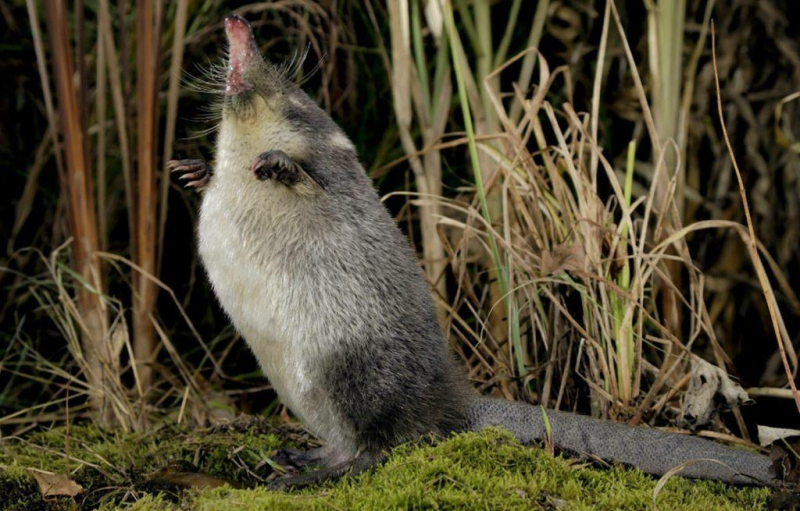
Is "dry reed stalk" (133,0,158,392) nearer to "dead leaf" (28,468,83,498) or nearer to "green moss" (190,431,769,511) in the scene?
"dead leaf" (28,468,83,498)

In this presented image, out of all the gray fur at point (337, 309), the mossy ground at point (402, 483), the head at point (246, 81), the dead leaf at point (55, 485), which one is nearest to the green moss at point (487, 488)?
the mossy ground at point (402, 483)

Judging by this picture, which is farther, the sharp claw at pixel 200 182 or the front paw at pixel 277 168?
the sharp claw at pixel 200 182

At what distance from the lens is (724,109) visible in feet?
16.1

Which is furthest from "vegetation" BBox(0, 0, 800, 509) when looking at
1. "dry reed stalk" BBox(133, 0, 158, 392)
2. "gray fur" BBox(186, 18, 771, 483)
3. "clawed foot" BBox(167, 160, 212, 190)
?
"clawed foot" BBox(167, 160, 212, 190)

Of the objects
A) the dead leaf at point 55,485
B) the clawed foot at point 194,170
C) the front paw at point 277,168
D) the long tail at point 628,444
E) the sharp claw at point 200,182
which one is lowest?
the dead leaf at point 55,485

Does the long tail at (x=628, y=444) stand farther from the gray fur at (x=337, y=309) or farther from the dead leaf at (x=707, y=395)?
the dead leaf at (x=707, y=395)

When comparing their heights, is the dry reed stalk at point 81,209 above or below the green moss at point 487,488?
above

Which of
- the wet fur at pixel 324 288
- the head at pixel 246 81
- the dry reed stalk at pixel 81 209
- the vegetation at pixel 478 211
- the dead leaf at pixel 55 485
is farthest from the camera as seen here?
the dry reed stalk at pixel 81 209

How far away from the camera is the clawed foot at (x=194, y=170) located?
9.75 ft

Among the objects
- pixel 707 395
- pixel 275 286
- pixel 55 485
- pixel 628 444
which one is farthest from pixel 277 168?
pixel 707 395

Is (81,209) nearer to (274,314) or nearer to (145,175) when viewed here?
(145,175)

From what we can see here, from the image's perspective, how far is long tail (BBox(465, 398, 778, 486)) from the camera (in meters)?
2.56

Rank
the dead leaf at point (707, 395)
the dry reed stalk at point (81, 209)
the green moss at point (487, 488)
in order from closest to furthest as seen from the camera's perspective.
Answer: the green moss at point (487, 488)
the dead leaf at point (707, 395)
the dry reed stalk at point (81, 209)

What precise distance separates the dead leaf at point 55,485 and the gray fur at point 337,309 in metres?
0.67
